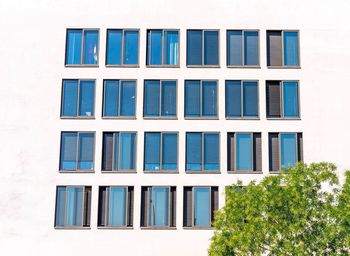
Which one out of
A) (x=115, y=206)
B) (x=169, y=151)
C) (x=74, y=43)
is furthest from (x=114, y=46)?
(x=115, y=206)

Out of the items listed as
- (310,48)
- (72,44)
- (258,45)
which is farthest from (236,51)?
(72,44)

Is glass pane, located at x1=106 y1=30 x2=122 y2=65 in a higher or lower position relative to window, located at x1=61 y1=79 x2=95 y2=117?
higher

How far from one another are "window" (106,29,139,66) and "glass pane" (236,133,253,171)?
27.2ft

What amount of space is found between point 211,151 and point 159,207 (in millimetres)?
4799

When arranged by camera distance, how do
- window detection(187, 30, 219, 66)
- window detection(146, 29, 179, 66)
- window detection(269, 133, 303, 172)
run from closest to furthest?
window detection(269, 133, 303, 172) < window detection(187, 30, 219, 66) < window detection(146, 29, 179, 66)

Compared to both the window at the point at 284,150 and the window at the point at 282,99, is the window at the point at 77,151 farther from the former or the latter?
the window at the point at 282,99

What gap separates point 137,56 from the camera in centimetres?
4056

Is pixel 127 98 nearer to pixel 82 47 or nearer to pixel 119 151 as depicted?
pixel 119 151

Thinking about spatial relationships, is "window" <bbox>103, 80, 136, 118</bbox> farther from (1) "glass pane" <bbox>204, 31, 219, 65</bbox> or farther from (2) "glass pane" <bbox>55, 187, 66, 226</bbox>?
(2) "glass pane" <bbox>55, 187, 66, 226</bbox>

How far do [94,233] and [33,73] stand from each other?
10.9m

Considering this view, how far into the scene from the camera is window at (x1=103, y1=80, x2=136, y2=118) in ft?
130

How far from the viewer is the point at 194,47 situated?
133ft

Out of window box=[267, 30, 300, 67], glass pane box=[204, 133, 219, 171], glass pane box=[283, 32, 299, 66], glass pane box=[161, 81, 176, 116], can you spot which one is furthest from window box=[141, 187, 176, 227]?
glass pane box=[283, 32, 299, 66]

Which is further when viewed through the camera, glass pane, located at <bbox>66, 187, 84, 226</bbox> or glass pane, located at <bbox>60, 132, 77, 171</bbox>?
glass pane, located at <bbox>60, 132, 77, 171</bbox>
